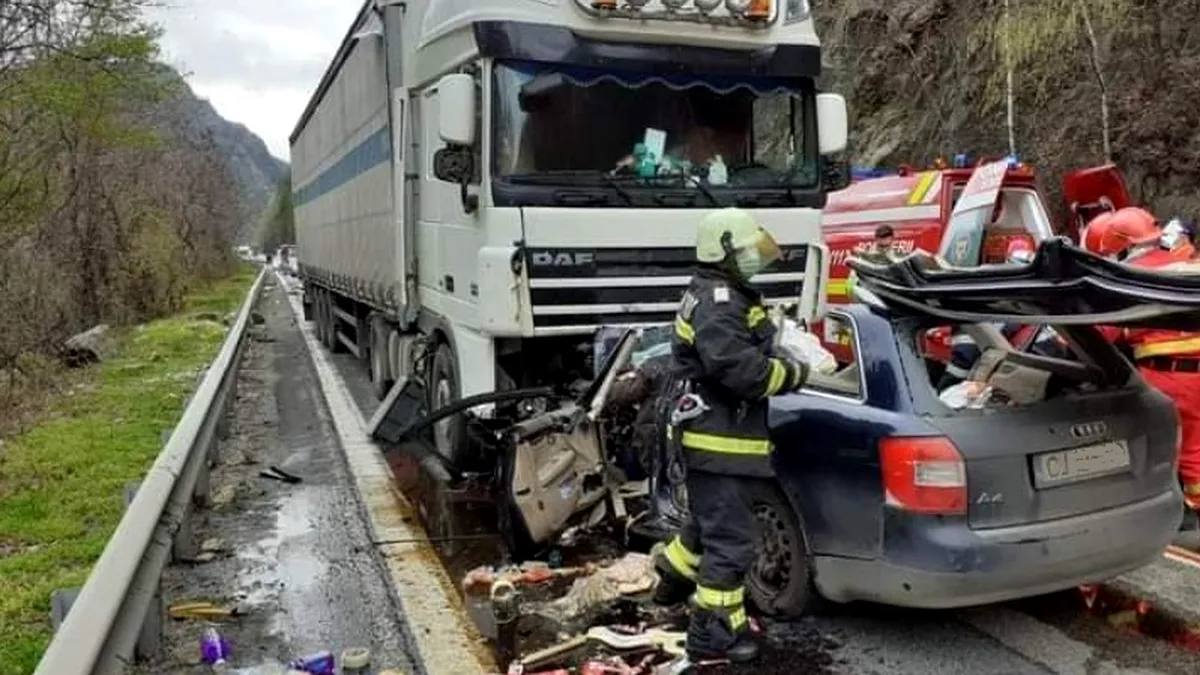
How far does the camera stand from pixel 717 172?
711 cm

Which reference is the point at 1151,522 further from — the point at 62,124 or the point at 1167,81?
the point at 62,124

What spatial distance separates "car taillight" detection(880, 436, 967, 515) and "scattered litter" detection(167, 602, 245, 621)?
9.77 ft

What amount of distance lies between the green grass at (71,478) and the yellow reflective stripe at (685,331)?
2888 millimetres

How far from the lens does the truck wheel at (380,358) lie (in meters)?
11.1

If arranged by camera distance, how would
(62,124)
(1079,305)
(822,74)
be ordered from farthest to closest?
(62,124), (822,74), (1079,305)

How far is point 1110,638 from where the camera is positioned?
4.54 meters

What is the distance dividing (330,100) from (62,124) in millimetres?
5781

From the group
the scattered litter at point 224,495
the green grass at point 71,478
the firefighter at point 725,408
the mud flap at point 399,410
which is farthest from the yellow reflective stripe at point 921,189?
the green grass at point 71,478

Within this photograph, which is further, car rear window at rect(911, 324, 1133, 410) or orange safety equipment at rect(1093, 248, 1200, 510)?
orange safety equipment at rect(1093, 248, 1200, 510)

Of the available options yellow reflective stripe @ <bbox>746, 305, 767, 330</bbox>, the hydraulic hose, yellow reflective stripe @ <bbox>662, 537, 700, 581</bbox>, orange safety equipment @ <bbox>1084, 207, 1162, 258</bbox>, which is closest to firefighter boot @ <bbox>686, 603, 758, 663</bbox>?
yellow reflective stripe @ <bbox>662, 537, 700, 581</bbox>

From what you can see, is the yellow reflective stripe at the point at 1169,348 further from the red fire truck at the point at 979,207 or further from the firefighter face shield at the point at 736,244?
the firefighter face shield at the point at 736,244

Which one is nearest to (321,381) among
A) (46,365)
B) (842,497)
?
(46,365)

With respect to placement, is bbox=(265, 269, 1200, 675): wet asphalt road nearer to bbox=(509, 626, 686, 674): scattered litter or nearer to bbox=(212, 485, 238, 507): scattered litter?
bbox=(509, 626, 686, 674): scattered litter

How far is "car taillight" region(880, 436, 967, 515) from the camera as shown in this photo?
4.16m
